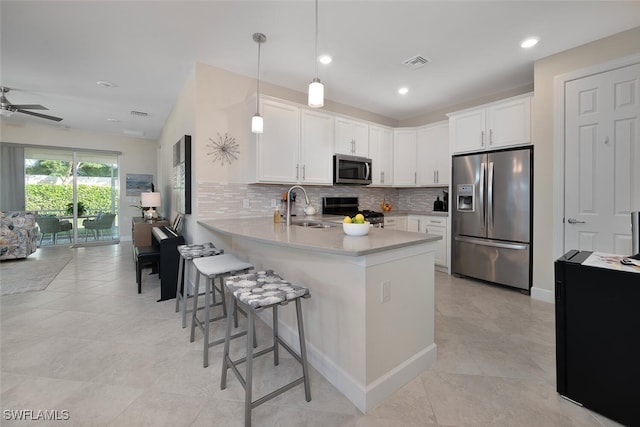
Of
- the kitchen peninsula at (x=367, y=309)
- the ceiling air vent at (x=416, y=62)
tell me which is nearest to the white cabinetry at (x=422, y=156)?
the ceiling air vent at (x=416, y=62)

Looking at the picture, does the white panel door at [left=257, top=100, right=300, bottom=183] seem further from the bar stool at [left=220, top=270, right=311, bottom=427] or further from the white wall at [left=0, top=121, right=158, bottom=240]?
the white wall at [left=0, top=121, right=158, bottom=240]

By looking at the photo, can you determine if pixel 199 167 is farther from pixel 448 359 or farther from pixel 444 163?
pixel 444 163

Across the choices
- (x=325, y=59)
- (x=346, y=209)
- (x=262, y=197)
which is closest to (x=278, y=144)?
(x=262, y=197)

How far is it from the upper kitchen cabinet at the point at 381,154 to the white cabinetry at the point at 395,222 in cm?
63

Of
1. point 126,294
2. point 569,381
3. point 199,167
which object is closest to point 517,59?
point 569,381

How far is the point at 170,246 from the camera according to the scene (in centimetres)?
314

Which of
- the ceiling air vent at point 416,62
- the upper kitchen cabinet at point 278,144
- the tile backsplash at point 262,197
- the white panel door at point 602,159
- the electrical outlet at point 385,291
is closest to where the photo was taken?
the electrical outlet at point 385,291

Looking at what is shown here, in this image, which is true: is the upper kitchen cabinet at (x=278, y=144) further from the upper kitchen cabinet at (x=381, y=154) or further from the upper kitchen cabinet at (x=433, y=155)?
the upper kitchen cabinet at (x=433, y=155)

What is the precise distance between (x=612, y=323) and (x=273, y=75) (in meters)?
3.71

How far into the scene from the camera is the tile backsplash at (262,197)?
10.3 ft

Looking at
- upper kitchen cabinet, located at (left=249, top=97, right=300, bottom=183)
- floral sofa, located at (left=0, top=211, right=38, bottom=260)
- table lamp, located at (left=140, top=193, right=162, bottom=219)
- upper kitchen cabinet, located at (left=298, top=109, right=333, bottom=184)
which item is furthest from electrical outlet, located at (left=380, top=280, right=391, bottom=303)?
floral sofa, located at (left=0, top=211, right=38, bottom=260)

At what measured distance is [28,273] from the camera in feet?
13.2

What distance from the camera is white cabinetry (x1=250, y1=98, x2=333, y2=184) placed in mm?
3260

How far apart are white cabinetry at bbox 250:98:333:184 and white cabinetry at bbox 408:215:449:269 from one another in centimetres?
172
